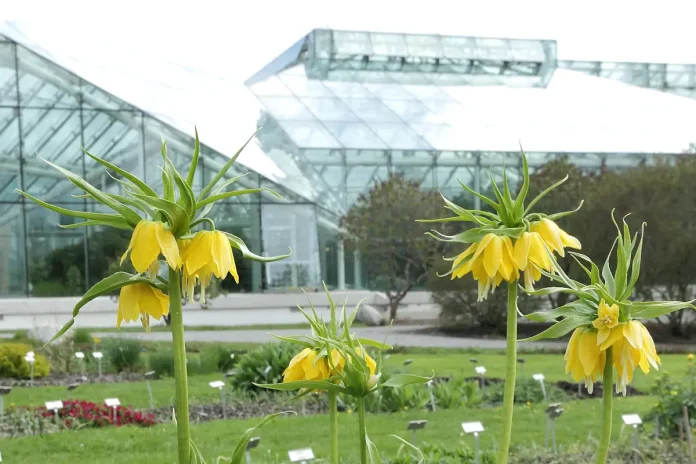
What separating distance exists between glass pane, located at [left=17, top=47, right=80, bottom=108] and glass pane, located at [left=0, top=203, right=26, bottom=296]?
3171 millimetres

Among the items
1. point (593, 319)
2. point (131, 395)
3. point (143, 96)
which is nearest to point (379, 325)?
point (143, 96)

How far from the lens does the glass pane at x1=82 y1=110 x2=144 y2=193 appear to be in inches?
1040

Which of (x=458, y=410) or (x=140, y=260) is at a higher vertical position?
(x=140, y=260)

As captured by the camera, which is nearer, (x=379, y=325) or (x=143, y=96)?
(x=379, y=325)

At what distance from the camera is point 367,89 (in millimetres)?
31531

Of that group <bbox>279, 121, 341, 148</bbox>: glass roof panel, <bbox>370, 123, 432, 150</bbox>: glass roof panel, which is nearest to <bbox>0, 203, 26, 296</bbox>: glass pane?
<bbox>279, 121, 341, 148</bbox>: glass roof panel

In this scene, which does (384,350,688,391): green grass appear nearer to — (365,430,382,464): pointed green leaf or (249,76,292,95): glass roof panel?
(365,430,382,464): pointed green leaf

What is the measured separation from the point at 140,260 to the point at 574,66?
37.8 meters

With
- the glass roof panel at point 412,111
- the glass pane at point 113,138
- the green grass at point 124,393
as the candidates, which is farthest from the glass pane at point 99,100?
the green grass at point 124,393

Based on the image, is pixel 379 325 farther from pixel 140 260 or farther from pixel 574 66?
pixel 140 260

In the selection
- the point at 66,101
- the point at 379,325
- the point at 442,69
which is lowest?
the point at 379,325

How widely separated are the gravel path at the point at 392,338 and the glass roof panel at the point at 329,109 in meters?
8.77

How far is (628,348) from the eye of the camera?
195 centimetres

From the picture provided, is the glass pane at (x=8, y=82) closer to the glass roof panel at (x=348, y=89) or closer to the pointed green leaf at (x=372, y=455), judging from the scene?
the glass roof panel at (x=348, y=89)
